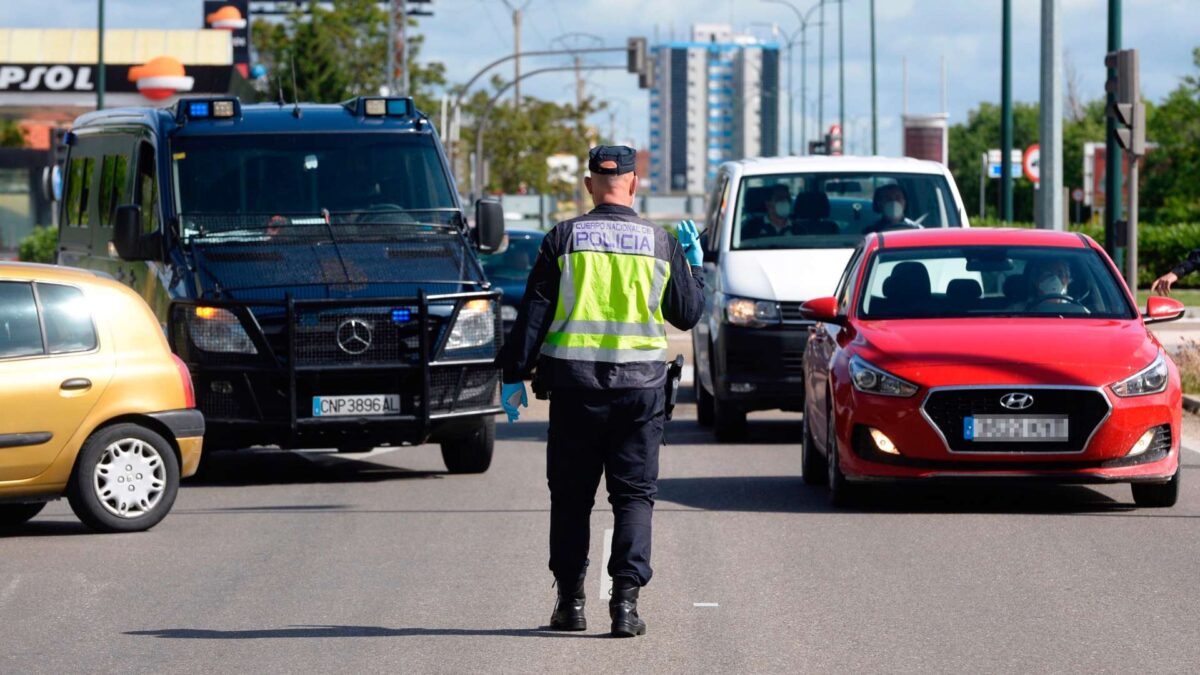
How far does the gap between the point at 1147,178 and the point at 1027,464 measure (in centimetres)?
8055

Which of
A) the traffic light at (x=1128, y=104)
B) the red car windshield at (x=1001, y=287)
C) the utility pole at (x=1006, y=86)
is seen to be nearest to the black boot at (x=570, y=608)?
the red car windshield at (x=1001, y=287)

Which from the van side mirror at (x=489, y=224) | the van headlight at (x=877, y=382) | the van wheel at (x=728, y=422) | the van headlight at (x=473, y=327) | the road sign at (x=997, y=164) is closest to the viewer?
the van headlight at (x=877, y=382)

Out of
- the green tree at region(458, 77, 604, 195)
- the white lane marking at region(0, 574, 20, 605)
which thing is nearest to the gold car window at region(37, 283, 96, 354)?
the white lane marking at region(0, 574, 20, 605)

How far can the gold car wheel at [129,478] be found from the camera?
460 inches

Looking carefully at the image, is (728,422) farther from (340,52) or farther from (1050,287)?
(340,52)

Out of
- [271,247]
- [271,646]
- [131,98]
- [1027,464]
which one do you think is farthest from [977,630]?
[131,98]

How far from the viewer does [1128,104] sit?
68.6ft

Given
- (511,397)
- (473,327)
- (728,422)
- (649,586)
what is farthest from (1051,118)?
(511,397)

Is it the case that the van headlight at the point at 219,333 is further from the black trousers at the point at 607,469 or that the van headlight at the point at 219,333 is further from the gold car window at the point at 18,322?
the black trousers at the point at 607,469

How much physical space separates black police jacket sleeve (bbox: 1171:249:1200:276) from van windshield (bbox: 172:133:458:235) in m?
4.82

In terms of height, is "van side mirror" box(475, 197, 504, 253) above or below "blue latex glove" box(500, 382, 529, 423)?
above

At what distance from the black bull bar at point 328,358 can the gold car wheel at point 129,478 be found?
1.86 metres

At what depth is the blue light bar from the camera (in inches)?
601

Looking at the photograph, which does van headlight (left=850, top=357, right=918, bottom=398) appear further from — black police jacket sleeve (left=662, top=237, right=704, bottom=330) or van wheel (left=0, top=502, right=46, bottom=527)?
van wheel (left=0, top=502, right=46, bottom=527)
